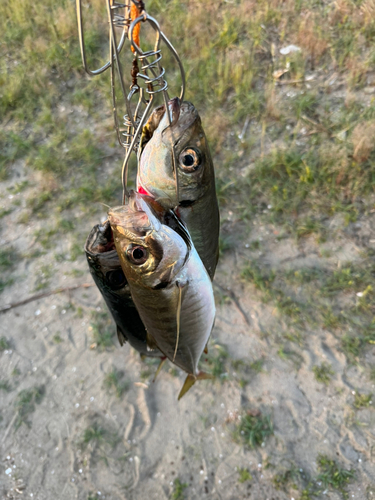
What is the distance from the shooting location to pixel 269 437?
107 inches

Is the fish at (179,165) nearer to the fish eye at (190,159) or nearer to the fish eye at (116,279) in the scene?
the fish eye at (190,159)

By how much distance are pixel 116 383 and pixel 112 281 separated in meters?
1.67

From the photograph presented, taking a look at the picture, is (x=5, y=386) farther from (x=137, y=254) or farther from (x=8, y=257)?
(x=137, y=254)

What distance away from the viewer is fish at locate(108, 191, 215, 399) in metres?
1.29

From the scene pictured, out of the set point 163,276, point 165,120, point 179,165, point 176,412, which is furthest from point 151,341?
point 176,412

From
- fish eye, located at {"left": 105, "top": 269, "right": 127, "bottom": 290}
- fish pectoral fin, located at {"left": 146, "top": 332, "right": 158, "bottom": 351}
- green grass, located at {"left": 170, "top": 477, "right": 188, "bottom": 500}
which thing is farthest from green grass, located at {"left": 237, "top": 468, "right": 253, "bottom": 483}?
fish eye, located at {"left": 105, "top": 269, "right": 127, "bottom": 290}

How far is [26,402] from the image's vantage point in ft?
9.80

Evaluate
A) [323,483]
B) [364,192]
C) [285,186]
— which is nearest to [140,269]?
[323,483]

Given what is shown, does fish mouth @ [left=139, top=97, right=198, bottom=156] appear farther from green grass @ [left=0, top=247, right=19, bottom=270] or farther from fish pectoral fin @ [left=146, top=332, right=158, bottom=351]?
green grass @ [left=0, top=247, right=19, bottom=270]

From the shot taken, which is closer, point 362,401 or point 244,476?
point 244,476

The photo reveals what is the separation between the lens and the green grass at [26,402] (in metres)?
2.91

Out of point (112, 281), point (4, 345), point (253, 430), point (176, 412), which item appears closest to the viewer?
point (112, 281)

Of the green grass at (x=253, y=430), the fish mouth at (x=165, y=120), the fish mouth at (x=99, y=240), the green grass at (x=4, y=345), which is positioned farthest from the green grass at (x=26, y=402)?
the fish mouth at (x=165, y=120)

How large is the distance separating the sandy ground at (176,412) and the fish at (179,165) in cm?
181
